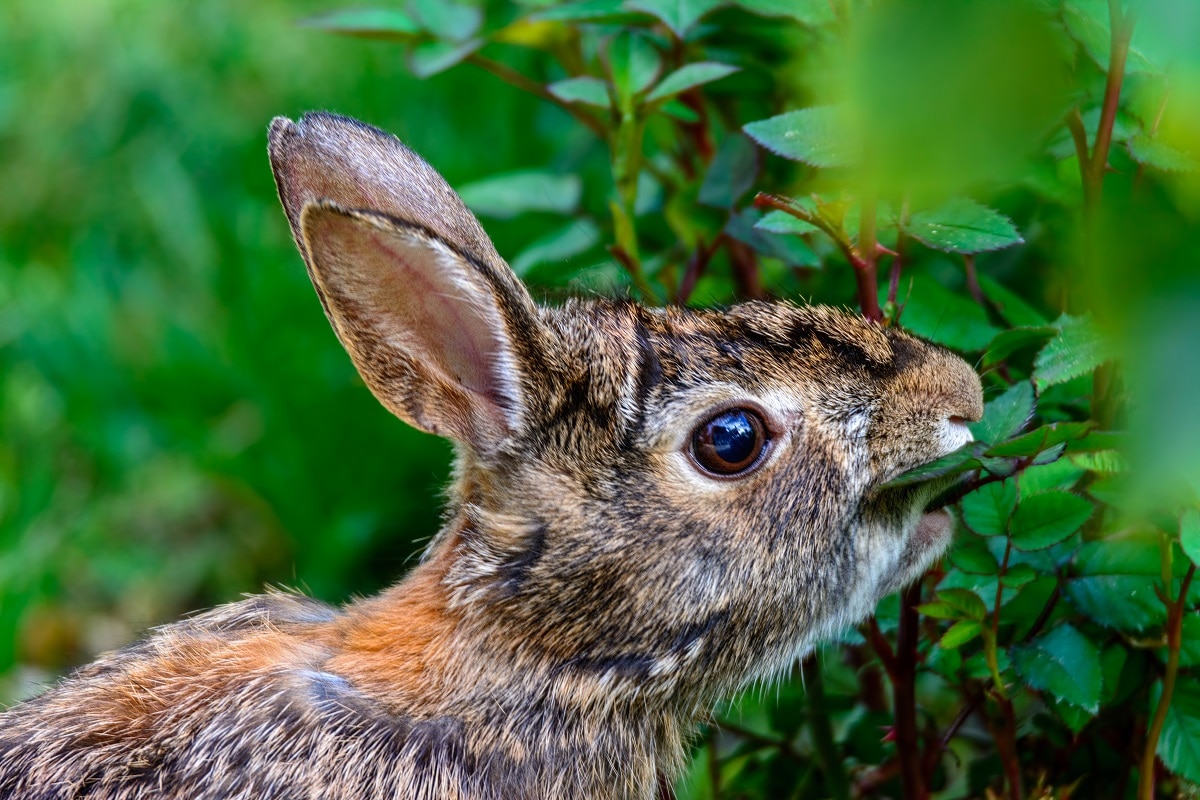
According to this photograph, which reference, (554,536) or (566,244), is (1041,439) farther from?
(566,244)

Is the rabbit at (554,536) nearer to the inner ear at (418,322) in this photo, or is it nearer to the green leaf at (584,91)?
the inner ear at (418,322)

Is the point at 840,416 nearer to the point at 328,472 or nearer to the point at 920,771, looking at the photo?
the point at 920,771

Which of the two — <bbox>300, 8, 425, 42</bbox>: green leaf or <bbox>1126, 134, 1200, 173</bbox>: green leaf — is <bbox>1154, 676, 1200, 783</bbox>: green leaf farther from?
<bbox>300, 8, 425, 42</bbox>: green leaf

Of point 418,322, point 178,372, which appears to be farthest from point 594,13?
point 178,372

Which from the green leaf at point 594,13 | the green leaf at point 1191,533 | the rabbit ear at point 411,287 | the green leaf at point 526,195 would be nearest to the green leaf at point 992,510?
the green leaf at point 1191,533

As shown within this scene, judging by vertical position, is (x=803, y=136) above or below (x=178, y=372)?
above

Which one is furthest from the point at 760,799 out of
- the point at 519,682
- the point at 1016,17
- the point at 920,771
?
the point at 1016,17
